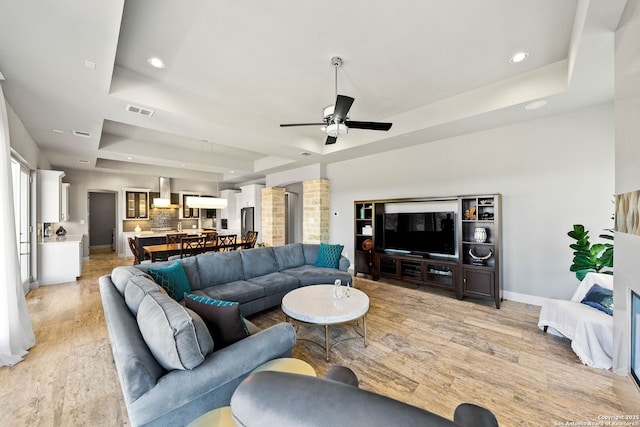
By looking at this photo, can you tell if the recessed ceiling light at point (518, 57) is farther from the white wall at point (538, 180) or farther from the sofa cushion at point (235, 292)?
the sofa cushion at point (235, 292)

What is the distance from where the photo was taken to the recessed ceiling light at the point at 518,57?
2723 millimetres

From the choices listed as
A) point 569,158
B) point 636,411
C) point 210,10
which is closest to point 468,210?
point 569,158

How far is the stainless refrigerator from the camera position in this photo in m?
8.84

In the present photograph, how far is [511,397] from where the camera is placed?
199 cm

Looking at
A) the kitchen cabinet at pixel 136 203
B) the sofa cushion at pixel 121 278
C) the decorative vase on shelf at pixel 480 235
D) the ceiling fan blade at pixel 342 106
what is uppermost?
the ceiling fan blade at pixel 342 106

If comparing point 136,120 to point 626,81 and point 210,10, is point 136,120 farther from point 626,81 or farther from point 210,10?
point 626,81

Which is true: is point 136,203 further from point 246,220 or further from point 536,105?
point 536,105

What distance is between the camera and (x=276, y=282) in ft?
11.8

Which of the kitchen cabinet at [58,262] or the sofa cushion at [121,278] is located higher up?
the sofa cushion at [121,278]

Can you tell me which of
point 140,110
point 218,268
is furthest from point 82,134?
point 218,268

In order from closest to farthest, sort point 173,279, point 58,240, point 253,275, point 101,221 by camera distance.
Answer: point 173,279, point 253,275, point 58,240, point 101,221

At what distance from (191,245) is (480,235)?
17.5ft

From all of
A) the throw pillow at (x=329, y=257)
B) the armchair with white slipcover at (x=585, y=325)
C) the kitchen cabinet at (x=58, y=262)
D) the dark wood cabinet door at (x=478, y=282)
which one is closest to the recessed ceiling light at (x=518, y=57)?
the armchair with white slipcover at (x=585, y=325)

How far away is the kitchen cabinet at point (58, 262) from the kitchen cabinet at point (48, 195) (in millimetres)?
545
